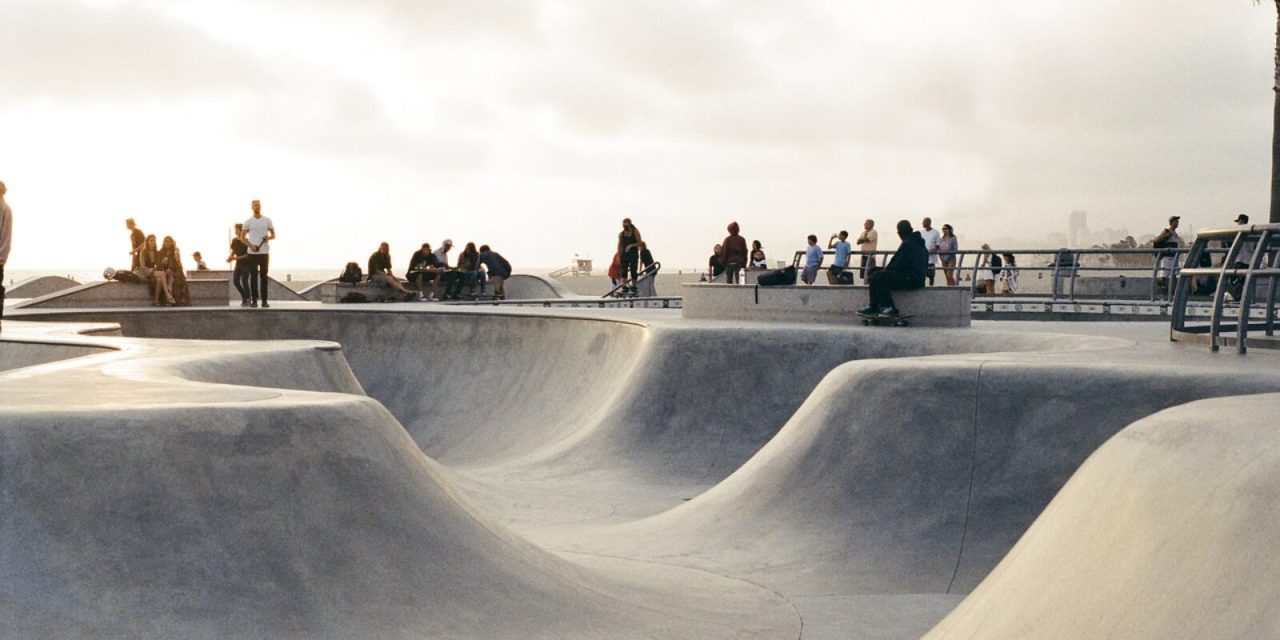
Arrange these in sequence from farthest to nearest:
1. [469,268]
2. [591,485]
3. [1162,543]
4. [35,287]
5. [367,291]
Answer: [35,287] < [469,268] < [367,291] < [591,485] < [1162,543]

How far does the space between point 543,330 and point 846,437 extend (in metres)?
9.31

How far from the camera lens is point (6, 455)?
5.50m

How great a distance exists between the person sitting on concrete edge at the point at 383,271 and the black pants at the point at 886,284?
48.7ft

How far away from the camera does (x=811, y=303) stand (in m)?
16.4

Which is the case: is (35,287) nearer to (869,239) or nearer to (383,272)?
(383,272)

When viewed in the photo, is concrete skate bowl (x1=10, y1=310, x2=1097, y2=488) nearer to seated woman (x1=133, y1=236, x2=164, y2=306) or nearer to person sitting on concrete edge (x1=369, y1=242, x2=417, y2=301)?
seated woman (x1=133, y1=236, x2=164, y2=306)

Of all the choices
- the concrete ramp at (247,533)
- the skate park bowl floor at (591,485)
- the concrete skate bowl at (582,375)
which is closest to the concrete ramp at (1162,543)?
the skate park bowl floor at (591,485)

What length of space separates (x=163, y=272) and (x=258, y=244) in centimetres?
345

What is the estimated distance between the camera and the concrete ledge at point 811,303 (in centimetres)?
1513

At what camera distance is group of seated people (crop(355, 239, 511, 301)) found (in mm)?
28000

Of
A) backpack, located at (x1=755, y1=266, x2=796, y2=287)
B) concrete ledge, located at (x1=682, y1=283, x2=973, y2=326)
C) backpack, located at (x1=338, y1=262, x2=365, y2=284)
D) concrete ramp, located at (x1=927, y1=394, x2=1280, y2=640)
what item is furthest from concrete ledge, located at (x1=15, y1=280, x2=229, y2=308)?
concrete ramp, located at (x1=927, y1=394, x2=1280, y2=640)

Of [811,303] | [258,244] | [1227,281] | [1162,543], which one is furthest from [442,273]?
[1162,543]

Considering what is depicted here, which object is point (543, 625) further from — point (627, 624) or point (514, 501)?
point (514, 501)

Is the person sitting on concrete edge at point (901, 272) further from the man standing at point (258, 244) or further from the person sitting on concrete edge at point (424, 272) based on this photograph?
the person sitting on concrete edge at point (424, 272)
